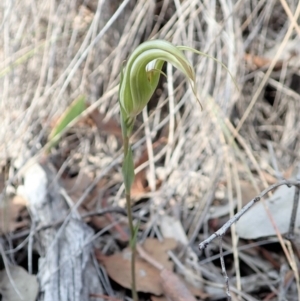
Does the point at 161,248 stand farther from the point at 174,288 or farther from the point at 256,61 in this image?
the point at 256,61

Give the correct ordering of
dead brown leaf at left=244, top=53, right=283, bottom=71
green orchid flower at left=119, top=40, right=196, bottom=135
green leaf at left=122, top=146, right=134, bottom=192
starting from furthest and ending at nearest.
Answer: dead brown leaf at left=244, top=53, right=283, bottom=71 < green leaf at left=122, top=146, right=134, bottom=192 < green orchid flower at left=119, top=40, right=196, bottom=135

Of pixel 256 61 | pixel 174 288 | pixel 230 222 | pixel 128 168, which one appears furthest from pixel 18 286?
pixel 256 61

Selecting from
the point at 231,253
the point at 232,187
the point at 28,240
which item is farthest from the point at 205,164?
the point at 28,240

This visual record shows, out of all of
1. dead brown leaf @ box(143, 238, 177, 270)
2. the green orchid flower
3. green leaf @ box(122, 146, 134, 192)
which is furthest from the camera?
dead brown leaf @ box(143, 238, 177, 270)

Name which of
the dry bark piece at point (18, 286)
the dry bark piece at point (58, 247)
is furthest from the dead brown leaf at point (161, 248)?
the dry bark piece at point (18, 286)

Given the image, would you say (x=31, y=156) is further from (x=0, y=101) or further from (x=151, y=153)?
(x=151, y=153)

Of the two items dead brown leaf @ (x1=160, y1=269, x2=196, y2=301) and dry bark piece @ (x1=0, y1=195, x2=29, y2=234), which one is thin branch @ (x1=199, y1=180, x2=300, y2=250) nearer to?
dead brown leaf @ (x1=160, y1=269, x2=196, y2=301)

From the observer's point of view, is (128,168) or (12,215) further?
(12,215)

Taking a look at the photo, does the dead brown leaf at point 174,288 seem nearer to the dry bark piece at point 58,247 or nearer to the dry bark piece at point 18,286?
the dry bark piece at point 58,247

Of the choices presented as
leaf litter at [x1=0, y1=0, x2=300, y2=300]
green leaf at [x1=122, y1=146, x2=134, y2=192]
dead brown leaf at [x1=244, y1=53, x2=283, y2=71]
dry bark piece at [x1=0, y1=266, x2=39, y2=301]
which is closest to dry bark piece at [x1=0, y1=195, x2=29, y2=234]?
leaf litter at [x1=0, y1=0, x2=300, y2=300]

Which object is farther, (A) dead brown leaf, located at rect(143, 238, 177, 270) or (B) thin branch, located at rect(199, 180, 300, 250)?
(A) dead brown leaf, located at rect(143, 238, 177, 270)

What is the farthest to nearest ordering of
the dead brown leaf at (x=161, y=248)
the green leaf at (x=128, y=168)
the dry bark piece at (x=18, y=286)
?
the dead brown leaf at (x=161, y=248) → the dry bark piece at (x=18, y=286) → the green leaf at (x=128, y=168)
